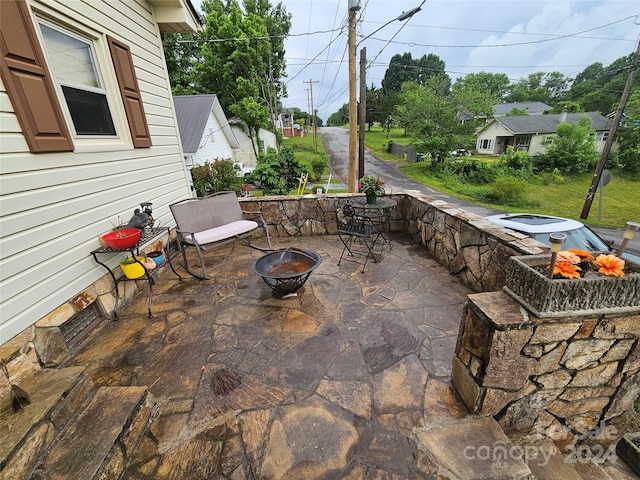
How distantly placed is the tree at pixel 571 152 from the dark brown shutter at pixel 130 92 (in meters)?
23.1

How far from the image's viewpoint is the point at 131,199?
2.87 m

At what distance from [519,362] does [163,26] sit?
5446 mm

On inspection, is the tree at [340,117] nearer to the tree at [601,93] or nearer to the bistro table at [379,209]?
the tree at [601,93]

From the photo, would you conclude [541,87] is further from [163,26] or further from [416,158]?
[163,26]

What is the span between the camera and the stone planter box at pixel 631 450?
4.96ft

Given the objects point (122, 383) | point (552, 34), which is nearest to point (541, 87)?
point (552, 34)

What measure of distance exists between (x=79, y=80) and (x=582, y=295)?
13.5 feet

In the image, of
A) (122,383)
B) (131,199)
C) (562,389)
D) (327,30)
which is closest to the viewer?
(562,389)

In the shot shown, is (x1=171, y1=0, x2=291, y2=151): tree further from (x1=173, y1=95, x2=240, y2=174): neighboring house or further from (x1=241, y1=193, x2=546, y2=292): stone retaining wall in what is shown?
(x1=241, y1=193, x2=546, y2=292): stone retaining wall

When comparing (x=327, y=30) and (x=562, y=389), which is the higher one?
(x=327, y=30)

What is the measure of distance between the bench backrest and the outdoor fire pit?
1.27 metres

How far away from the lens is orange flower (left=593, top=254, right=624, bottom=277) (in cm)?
129

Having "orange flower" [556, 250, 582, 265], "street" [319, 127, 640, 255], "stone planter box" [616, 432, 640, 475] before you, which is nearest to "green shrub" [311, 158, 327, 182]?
"street" [319, 127, 640, 255]

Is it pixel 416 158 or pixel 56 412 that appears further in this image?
pixel 416 158
